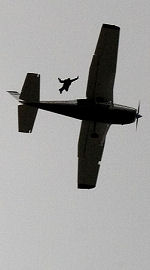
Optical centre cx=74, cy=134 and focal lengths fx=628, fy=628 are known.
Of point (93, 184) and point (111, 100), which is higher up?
point (111, 100)

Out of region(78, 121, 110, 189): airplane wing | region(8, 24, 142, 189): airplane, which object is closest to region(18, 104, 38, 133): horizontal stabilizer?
region(8, 24, 142, 189): airplane

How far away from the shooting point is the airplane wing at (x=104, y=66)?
3025cm

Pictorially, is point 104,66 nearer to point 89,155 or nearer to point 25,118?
point 25,118

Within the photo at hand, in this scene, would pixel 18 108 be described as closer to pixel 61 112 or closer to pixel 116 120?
pixel 61 112

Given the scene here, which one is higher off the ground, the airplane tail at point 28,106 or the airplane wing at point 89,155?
the airplane tail at point 28,106

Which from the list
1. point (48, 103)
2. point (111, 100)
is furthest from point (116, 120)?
point (48, 103)

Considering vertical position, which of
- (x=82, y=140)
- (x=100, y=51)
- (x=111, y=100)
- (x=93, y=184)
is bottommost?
(x=93, y=184)

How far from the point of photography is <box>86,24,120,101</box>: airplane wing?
30.2 meters

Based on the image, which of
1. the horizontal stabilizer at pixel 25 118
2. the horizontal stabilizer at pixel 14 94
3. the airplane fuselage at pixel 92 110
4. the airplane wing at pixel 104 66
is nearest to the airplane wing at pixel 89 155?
the airplane fuselage at pixel 92 110

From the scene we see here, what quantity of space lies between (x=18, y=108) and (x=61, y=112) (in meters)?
2.24

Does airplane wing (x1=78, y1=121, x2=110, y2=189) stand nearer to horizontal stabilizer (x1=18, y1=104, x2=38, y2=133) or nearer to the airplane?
the airplane

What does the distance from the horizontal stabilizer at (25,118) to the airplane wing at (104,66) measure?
3.06m

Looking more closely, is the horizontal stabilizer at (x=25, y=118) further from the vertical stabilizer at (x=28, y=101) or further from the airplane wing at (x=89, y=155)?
the airplane wing at (x=89, y=155)

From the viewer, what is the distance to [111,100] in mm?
32219
